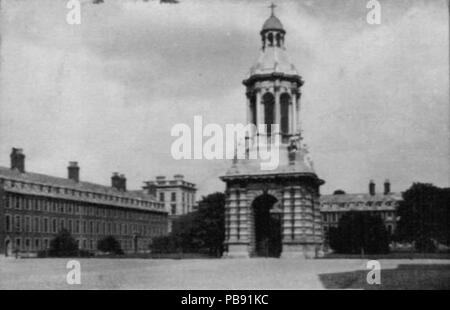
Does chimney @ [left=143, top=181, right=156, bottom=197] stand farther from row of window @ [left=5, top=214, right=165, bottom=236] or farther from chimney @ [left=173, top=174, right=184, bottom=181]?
chimney @ [left=173, top=174, right=184, bottom=181]

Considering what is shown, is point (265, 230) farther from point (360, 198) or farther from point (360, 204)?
point (360, 198)

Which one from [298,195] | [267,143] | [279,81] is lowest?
[298,195]

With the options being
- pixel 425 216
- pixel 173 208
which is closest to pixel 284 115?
pixel 425 216

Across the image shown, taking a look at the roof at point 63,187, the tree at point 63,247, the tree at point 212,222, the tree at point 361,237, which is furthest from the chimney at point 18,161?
the tree at point 361,237

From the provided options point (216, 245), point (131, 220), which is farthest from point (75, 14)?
point (131, 220)
